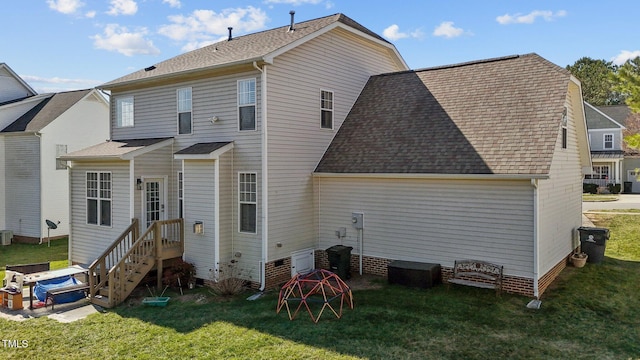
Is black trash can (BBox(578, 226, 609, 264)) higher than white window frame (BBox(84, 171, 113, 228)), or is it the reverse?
white window frame (BBox(84, 171, 113, 228))

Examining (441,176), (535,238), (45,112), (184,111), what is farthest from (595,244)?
(45,112)

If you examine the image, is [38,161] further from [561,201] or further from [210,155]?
[561,201]

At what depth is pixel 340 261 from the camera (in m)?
13.0

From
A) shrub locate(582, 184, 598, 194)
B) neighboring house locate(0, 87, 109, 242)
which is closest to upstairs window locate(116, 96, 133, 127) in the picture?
neighboring house locate(0, 87, 109, 242)

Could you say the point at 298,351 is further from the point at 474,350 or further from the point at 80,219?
the point at 80,219

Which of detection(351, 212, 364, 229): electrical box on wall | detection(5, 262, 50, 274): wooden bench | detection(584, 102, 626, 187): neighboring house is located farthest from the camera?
detection(584, 102, 626, 187): neighboring house

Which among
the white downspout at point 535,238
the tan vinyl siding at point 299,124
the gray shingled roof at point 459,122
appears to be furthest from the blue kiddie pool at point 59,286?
the white downspout at point 535,238

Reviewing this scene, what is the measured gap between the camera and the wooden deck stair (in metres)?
11.6

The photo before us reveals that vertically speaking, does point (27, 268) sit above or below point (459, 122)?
below

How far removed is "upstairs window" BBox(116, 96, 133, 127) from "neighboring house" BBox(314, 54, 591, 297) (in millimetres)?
7170

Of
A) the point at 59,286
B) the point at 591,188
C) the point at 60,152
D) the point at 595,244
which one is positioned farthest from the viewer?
the point at 591,188

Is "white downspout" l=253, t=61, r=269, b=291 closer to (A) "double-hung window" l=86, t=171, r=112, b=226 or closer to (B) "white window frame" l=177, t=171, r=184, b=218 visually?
(B) "white window frame" l=177, t=171, r=184, b=218

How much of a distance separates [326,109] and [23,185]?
53.9ft

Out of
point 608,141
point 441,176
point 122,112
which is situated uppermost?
point 608,141
